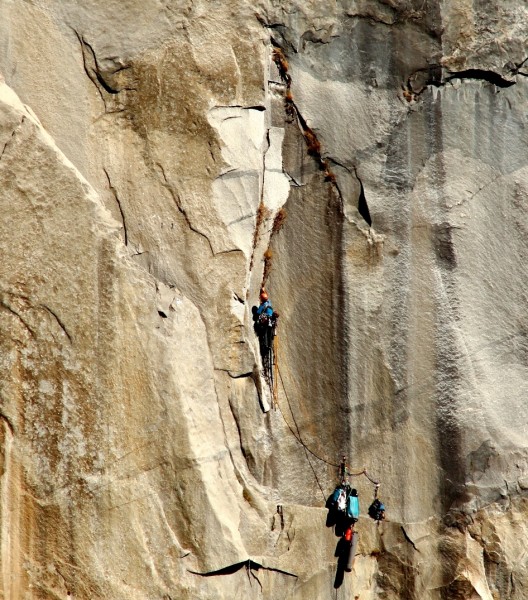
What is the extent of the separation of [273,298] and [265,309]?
44 centimetres

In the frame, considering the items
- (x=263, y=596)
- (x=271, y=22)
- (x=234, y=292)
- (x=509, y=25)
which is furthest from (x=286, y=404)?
(x=509, y=25)

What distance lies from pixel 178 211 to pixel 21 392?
10.3ft

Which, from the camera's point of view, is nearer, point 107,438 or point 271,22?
point 107,438

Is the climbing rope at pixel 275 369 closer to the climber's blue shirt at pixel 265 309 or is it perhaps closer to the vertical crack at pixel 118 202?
the climber's blue shirt at pixel 265 309

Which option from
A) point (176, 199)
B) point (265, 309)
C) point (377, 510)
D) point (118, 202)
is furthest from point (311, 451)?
point (118, 202)

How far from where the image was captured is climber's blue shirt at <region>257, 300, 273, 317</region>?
12.8 metres

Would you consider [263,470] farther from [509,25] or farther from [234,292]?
[509,25]

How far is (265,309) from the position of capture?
1286cm

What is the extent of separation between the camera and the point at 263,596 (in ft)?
41.3

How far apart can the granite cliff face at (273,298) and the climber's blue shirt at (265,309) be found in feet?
0.60

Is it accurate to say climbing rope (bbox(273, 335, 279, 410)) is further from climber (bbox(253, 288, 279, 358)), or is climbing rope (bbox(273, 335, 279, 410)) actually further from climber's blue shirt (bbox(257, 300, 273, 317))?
climber's blue shirt (bbox(257, 300, 273, 317))

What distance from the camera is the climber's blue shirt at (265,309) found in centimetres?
1284

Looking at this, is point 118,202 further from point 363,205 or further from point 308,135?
point 363,205

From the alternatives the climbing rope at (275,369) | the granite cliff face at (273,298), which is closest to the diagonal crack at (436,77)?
the granite cliff face at (273,298)
